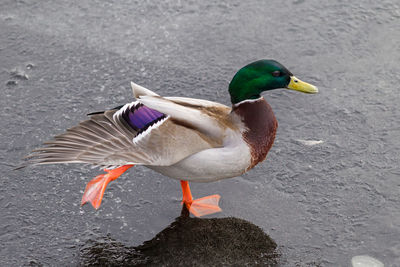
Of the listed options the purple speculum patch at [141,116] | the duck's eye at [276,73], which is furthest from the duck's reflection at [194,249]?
the duck's eye at [276,73]

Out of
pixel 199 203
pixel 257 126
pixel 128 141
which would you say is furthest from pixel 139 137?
pixel 257 126

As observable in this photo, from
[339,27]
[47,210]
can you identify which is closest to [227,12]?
[339,27]

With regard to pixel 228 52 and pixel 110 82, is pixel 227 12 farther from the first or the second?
pixel 110 82

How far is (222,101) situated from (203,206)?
1236 millimetres

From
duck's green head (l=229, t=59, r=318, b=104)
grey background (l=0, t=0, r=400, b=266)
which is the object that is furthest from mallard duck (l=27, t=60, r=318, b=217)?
grey background (l=0, t=0, r=400, b=266)

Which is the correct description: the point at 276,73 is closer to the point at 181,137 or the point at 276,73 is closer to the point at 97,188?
the point at 181,137

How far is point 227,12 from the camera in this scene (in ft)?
19.3

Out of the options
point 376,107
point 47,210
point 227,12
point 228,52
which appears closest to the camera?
point 47,210

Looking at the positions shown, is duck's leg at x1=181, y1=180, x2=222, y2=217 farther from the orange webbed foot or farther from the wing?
the wing

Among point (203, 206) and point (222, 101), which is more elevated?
point (222, 101)

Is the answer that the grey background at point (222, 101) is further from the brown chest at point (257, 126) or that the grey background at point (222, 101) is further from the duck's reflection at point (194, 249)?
the brown chest at point (257, 126)

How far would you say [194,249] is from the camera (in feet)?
12.0

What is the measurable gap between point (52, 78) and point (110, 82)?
19.6 inches

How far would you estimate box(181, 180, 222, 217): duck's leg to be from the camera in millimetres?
3924
